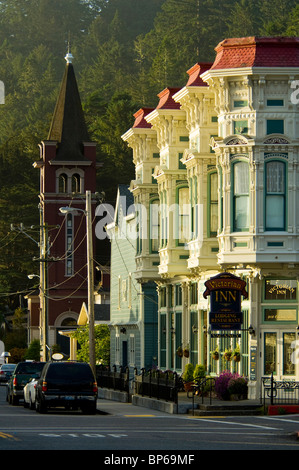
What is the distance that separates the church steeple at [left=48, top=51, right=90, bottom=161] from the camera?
3506 inches

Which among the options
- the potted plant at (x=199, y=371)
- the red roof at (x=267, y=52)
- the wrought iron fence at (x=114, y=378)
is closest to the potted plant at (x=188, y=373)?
the potted plant at (x=199, y=371)

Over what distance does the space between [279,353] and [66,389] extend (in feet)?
24.5

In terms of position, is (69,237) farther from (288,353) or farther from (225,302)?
(288,353)

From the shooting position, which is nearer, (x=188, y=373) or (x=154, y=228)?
(x=188, y=373)

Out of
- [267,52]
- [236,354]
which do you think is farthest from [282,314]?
[267,52]

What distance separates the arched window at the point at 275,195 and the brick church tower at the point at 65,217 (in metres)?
48.4

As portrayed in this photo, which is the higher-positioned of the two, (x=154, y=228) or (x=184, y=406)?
(x=154, y=228)

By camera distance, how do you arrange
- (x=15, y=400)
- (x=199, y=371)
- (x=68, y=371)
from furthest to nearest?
(x=15, y=400) → (x=199, y=371) → (x=68, y=371)

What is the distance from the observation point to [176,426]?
29234 mm

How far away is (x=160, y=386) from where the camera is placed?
3888 centimetres

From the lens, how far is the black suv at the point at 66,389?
35750 mm

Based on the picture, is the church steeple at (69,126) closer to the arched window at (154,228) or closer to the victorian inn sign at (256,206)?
the arched window at (154,228)

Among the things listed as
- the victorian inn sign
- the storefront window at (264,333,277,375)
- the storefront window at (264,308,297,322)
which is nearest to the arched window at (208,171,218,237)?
the victorian inn sign
